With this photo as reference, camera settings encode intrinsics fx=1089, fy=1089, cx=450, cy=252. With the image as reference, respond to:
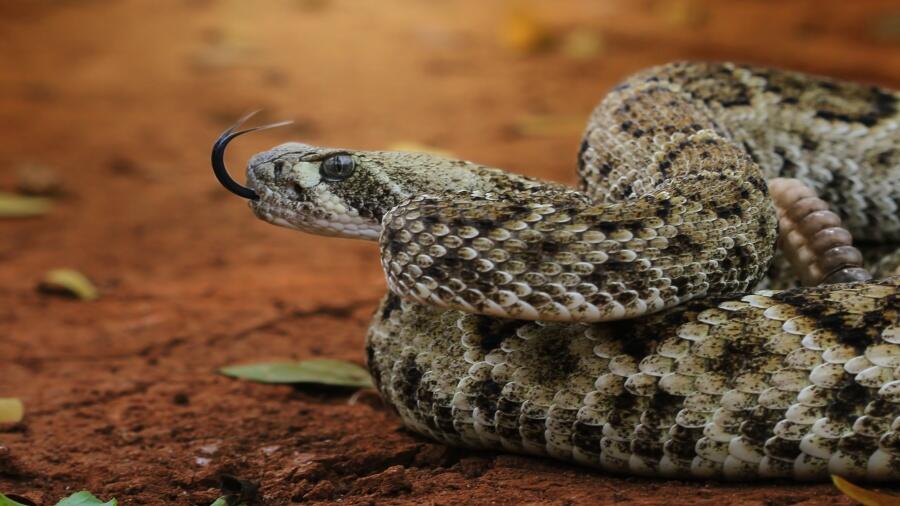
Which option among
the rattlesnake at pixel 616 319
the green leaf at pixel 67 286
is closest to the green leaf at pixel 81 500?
the rattlesnake at pixel 616 319

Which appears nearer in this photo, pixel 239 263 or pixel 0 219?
pixel 239 263

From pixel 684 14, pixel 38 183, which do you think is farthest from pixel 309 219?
pixel 684 14

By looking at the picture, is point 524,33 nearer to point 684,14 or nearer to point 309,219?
point 684,14

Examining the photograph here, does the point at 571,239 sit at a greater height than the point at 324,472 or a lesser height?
→ greater

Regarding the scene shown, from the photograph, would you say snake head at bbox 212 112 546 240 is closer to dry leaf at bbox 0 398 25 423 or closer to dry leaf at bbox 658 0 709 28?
dry leaf at bbox 0 398 25 423

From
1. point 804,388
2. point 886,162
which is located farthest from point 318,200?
point 886,162

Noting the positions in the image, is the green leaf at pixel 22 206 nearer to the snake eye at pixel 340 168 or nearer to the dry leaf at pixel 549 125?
the dry leaf at pixel 549 125

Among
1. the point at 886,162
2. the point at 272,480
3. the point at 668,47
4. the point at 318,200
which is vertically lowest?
the point at 272,480

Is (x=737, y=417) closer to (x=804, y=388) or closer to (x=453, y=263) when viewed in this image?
(x=804, y=388)
